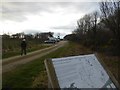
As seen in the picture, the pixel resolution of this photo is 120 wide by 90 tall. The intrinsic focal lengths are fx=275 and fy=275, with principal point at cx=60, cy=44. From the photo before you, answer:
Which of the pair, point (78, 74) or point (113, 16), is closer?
point (78, 74)

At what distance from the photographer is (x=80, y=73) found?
16.7 feet

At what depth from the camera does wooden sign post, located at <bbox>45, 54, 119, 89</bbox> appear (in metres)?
A: 4.81

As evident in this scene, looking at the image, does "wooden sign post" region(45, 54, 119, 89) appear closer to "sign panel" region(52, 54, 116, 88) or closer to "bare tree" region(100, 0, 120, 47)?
"sign panel" region(52, 54, 116, 88)

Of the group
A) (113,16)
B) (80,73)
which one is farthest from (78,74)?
(113,16)

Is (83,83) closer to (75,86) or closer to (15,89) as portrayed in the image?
(75,86)

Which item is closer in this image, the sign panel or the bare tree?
the sign panel

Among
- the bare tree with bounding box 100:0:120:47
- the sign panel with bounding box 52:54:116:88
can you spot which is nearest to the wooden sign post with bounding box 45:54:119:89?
the sign panel with bounding box 52:54:116:88

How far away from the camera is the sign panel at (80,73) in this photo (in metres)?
4.86

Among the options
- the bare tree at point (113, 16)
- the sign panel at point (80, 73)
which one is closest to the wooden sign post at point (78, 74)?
the sign panel at point (80, 73)

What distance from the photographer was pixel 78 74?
5.05 m

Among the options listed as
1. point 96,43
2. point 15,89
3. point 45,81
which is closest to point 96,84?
point 15,89

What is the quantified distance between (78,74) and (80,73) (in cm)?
6

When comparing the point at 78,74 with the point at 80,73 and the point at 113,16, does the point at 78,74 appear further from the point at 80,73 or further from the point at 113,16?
the point at 113,16

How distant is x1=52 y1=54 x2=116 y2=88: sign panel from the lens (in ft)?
15.9
